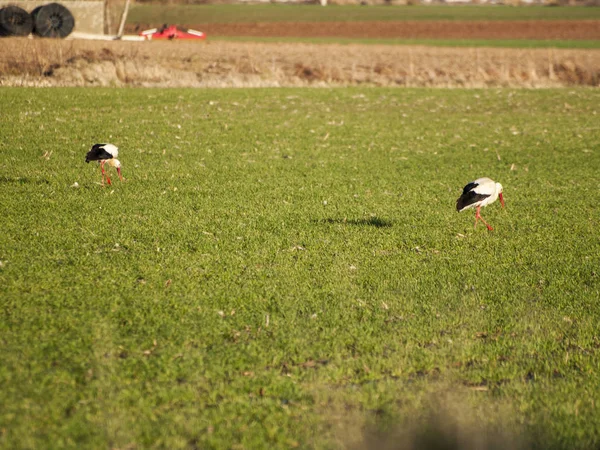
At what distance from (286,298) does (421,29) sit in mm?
64151

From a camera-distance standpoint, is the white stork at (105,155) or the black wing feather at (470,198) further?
the white stork at (105,155)

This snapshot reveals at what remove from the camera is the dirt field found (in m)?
24.9

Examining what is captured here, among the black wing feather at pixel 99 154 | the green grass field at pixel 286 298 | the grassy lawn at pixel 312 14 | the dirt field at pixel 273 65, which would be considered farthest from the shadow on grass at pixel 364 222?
the grassy lawn at pixel 312 14

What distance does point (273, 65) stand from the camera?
30484 mm

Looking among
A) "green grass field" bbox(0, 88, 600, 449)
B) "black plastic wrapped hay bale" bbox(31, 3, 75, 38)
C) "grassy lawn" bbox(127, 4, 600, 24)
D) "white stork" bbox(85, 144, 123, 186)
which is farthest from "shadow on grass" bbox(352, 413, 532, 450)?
"grassy lawn" bbox(127, 4, 600, 24)

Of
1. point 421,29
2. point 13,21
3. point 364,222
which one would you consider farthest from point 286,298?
point 421,29

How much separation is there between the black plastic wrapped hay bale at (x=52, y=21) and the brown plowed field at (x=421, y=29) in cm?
2224

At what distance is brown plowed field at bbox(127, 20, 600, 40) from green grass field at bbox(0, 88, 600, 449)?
4855cm

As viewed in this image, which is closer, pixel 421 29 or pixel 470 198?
pixel 470 198

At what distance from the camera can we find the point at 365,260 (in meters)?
8.45

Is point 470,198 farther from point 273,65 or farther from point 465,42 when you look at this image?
point 465,42

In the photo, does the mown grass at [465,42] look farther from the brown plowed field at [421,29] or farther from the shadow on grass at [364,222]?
the shadow on grass at [364,222]

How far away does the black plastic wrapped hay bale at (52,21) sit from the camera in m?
33.3

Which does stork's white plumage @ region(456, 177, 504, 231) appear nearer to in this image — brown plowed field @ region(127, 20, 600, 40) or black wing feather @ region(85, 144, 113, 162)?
black wing feather @ region(85, 144, 113, 162)
